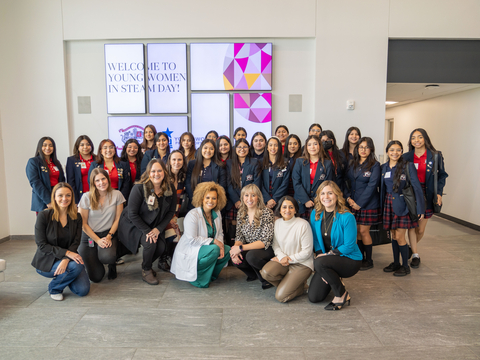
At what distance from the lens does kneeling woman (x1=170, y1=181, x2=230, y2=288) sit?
3256mm

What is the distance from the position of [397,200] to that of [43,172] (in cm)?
428

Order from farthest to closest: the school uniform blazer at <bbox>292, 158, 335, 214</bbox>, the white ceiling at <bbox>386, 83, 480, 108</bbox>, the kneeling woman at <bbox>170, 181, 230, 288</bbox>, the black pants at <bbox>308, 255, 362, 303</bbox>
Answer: the white ceiling at <bbox>386, 83, 480, 108</bbox>, the school uniform blazer at <bbox>292, 158, 335, 214</bbox>, the kneeling woman at <bbox>170, 181, 230, 288</bbox>, the black pants at <bbox>308, 255, 362, 303</bbox>

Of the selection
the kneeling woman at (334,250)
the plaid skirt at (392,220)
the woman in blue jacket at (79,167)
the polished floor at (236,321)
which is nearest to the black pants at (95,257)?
the polished floor at (236,321)

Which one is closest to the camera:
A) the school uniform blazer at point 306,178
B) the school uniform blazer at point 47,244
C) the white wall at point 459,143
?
the school uniform blazer at point 47,244

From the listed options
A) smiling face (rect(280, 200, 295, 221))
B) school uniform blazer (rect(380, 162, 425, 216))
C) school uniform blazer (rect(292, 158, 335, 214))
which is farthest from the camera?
school uniform blazer (rect(292, 158, 335, 214))

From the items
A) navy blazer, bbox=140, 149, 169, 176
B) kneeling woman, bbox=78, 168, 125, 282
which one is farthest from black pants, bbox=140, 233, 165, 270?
navy blazer, bbox=140, 149, 169, 176

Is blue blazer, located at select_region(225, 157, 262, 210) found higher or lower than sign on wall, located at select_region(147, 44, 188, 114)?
lower

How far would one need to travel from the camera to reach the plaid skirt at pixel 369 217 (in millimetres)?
3863

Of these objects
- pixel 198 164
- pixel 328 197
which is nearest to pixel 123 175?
pixel 198 164

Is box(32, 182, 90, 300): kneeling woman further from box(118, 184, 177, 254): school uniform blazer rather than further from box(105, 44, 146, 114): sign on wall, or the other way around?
box(105, 44, 146, 114): sign on wall

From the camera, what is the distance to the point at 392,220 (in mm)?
3771

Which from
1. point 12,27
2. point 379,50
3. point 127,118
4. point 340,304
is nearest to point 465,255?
point 340,304

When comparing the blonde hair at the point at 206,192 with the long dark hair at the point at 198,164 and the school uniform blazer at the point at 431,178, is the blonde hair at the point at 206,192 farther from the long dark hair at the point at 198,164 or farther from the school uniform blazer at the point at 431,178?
the school uniform blazer at the point at 431,178

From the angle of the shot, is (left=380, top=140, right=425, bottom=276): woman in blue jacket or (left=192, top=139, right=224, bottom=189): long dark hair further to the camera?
(left=192, top=139, right=224, bottom=189): long dark hair
